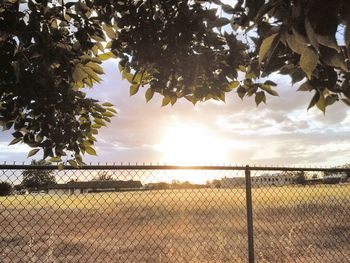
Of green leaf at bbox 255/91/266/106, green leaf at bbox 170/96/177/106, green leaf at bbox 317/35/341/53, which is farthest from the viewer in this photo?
green leaf at bbox 170/96/177/106

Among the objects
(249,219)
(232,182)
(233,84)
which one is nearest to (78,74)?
(233,84)

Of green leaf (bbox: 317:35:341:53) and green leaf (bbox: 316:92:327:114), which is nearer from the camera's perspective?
green leaf (bbox: 317:35:341:53)

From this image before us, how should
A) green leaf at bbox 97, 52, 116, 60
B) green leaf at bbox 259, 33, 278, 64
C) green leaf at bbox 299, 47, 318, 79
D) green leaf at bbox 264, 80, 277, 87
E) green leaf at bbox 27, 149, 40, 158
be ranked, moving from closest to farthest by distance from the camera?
1. green leaf at bbox 299, 47, 318, 79
2. green leaf at bbox 259, 33, 278, 64
3. green leaf at bbox 264, 80, 277, 87
4. green leaf at bbox 97, 52, 116, 60
5. green leaf at bbox 27, 149, 40, 158

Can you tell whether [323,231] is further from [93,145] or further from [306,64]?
[306,64]

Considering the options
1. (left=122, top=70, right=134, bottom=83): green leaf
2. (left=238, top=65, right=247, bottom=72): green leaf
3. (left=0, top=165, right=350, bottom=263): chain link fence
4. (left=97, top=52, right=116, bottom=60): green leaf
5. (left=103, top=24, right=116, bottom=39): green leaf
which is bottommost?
(left=0, top=165, right=350, bottom=263): chain link fence

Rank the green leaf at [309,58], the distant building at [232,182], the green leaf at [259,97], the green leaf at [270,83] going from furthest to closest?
the distant building at [232,182] → the green leaf at [259,97] → the green leaf at [270,83] → the green leaf at [309,58]

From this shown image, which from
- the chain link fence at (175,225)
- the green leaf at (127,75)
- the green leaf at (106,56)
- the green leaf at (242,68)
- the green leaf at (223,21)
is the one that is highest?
the green leaf at (106,56)

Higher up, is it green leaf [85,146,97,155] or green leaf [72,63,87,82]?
green leaf [72,63,87,82]

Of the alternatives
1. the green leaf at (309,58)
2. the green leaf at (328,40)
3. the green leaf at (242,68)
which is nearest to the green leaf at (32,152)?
the green leaf at (242,68)

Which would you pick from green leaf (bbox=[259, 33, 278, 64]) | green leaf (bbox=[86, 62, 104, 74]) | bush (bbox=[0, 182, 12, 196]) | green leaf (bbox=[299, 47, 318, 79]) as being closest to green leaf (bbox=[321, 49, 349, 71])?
green leaf (bbox=[299, 47, 318, 79])

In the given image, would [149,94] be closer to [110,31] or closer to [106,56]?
[106,56]

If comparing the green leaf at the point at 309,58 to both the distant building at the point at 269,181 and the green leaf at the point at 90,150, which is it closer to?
the green leaf at the point at 90,150

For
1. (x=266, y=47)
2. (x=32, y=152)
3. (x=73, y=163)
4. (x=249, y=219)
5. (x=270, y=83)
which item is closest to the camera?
(x=266, y=47)

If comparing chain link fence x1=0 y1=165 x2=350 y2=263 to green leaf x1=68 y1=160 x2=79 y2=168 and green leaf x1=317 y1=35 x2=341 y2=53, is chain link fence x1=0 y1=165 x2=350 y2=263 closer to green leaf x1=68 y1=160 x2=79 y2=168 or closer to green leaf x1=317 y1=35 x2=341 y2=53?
green leaf x1=68 y1=160 x2=79 y2=168
